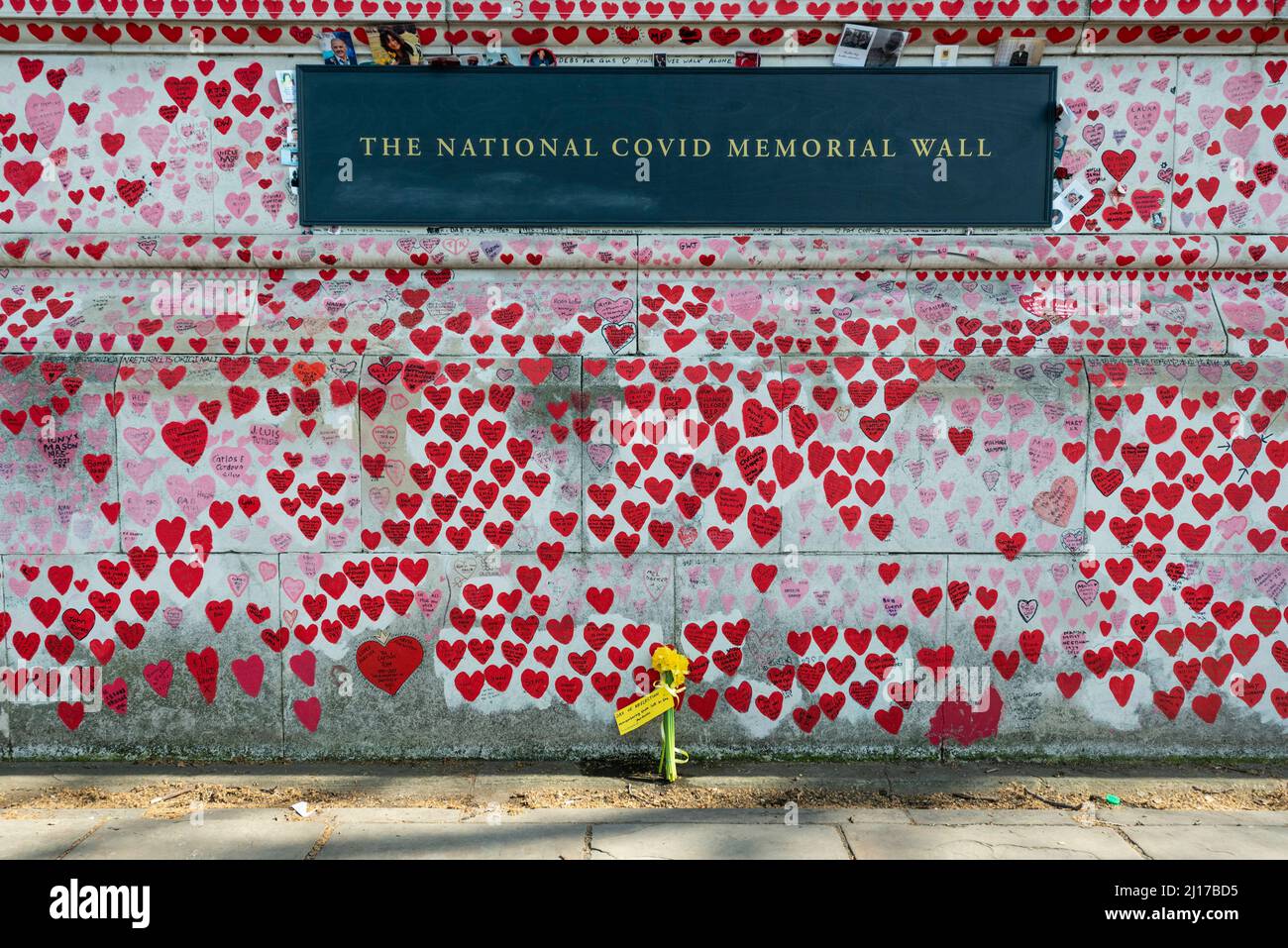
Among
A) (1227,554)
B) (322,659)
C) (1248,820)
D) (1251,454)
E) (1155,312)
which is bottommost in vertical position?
(1248,820)

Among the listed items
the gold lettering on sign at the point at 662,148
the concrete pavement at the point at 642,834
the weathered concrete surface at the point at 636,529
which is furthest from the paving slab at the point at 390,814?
the gold lettering on sign at the point at 662,148

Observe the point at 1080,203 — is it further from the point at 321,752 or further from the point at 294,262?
the point at 321,752

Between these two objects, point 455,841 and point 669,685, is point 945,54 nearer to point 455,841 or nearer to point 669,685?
point 669,685

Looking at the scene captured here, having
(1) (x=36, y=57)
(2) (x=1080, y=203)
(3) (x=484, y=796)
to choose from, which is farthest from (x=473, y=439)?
(2) (x=1080, y=203)

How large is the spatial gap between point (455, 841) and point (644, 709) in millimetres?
1149

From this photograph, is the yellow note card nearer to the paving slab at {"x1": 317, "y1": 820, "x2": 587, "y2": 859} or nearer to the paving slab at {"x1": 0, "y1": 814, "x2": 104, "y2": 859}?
the paving slab at {"x1": 317, "y1": 820, "x2": 587, "y2": 859}

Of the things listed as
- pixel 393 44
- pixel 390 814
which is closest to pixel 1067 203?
pixel 393 44

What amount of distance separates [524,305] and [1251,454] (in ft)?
13.5

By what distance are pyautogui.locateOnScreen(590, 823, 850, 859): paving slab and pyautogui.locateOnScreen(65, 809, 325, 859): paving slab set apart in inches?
52.2

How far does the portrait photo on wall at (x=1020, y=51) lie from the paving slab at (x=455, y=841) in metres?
4.69

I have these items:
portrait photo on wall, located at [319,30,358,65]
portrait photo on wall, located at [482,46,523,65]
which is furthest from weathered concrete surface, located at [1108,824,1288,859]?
portrait photo on wall, located at [319,30,358,65]

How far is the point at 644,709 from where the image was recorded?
470 centimetres

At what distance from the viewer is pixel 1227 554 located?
16.6 ft

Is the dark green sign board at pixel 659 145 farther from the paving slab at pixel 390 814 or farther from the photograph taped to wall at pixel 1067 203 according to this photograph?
the paving slab at pixel 390 814
